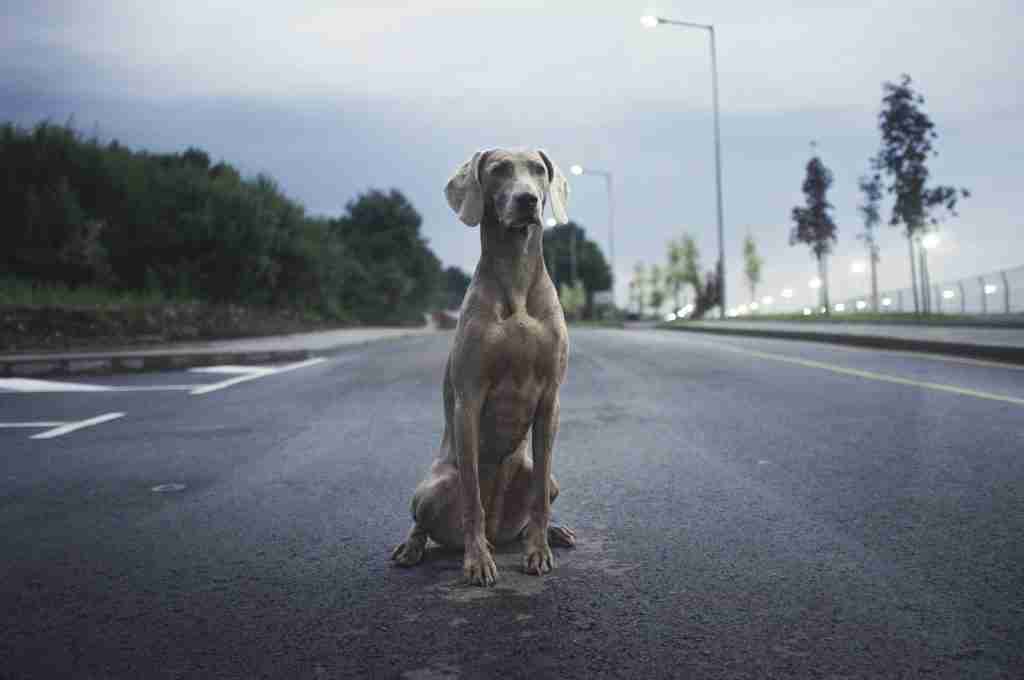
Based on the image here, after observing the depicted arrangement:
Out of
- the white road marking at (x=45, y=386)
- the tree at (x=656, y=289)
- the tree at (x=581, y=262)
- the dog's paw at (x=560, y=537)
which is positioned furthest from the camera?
the tree at (x=581, y=262)

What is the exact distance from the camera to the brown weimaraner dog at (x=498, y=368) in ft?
9.95

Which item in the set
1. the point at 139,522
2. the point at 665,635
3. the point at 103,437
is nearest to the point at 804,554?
the point at 665,635

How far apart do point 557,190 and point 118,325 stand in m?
18.4

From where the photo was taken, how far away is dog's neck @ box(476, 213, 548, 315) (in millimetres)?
3109

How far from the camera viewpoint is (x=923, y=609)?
2592 mm

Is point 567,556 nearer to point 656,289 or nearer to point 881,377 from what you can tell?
point 881,377

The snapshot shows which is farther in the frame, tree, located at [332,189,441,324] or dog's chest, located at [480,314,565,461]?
Result: tree, located at [332,189,441,324]

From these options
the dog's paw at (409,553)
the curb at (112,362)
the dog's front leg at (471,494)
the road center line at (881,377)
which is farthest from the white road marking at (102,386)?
the road center line at (881,377)

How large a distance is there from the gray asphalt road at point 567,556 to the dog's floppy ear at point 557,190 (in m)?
1.36

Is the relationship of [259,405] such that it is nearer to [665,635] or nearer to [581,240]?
[665,635]

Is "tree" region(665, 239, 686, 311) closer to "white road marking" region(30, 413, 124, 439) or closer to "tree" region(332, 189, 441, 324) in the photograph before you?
"tree" region(332, 189, 441, 324)

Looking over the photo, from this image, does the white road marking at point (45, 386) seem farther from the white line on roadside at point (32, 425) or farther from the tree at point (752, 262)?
the tree at point (752, 262)

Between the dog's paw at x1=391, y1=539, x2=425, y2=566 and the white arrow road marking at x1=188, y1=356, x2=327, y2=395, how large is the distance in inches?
309

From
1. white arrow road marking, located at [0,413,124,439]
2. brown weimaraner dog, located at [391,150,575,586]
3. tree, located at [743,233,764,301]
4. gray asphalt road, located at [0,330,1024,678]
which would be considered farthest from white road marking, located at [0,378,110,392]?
tree, located at [743,233,764,301]
